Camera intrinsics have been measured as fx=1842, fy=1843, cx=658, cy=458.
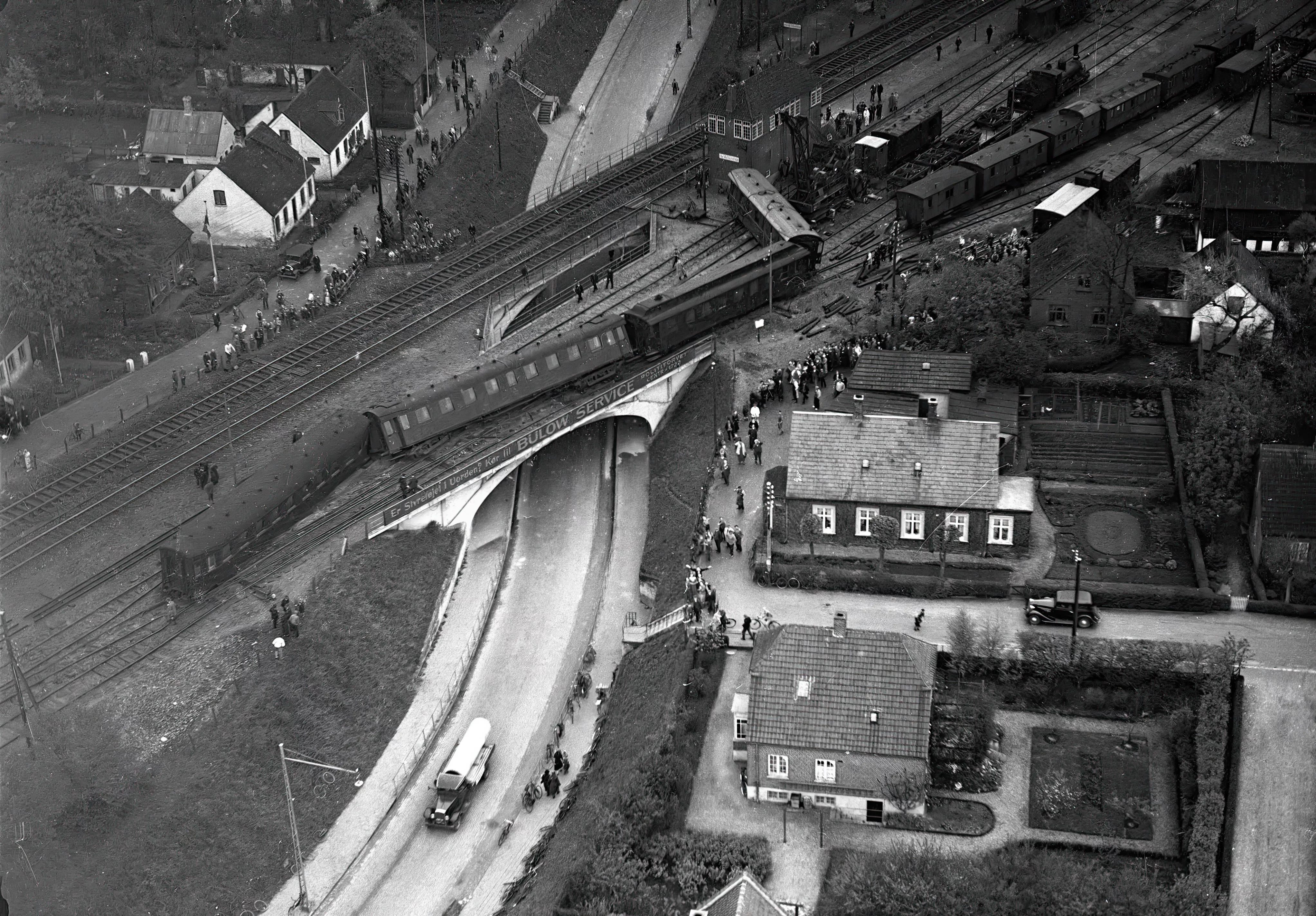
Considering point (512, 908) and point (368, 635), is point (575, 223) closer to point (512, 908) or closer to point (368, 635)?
point (368, 635)

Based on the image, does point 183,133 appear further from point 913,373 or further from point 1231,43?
point 1231,43

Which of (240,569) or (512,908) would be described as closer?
(512,908)

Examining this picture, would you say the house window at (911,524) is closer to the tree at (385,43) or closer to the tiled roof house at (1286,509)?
the tiled roof house at (1286,509)

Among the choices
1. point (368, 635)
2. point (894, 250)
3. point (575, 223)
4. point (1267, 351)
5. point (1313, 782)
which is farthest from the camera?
point (575, 223)

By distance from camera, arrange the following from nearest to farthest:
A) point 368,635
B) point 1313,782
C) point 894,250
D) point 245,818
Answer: point 1313,782, point 245,818, point 368,635, point 894,250

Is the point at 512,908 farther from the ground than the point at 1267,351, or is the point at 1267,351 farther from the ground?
the point at 1267,351

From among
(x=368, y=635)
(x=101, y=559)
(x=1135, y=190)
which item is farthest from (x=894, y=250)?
(x=101, y=559)

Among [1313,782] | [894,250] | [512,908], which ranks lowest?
[512,908]

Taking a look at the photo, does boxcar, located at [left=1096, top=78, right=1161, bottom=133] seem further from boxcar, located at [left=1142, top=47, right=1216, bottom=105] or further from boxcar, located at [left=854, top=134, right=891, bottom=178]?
boxcar, located at [left=854, top=134, right=891, bottom=178]
